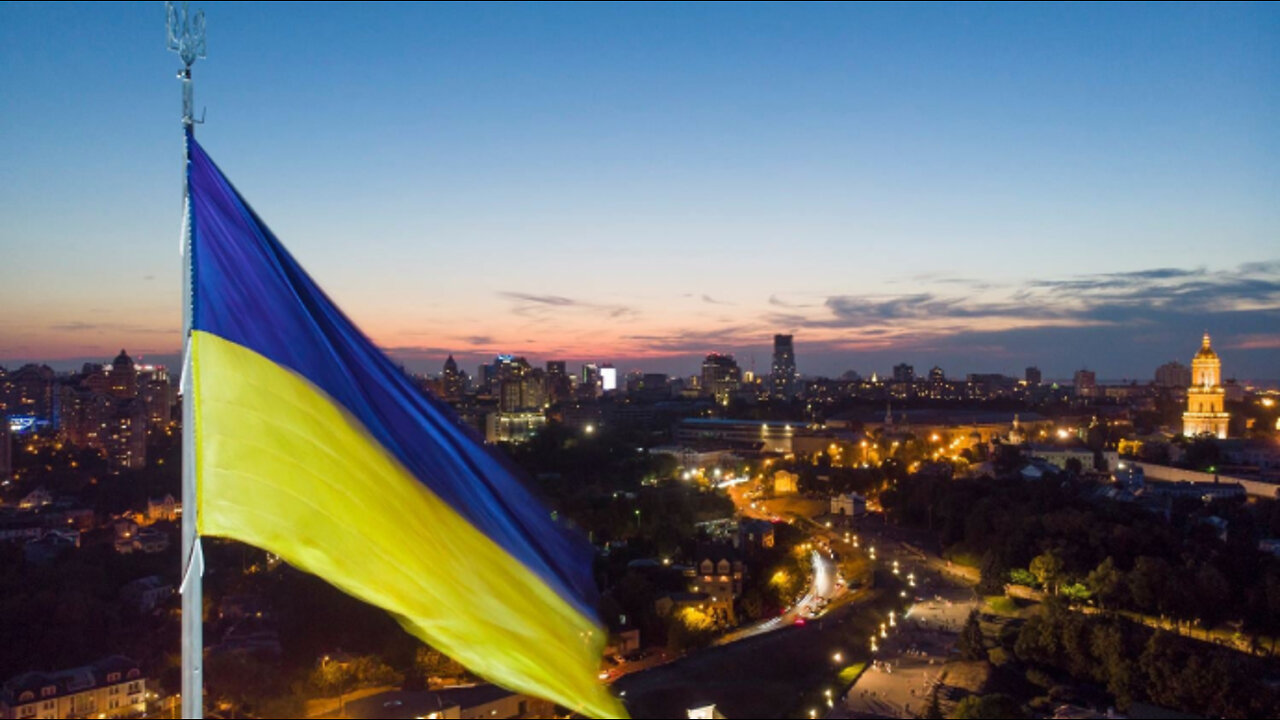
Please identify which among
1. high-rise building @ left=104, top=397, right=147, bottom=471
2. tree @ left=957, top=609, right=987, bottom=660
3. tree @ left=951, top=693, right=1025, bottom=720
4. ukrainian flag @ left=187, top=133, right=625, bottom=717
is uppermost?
ukrainian flag @ left=187, top=133, right=625, bottom=717

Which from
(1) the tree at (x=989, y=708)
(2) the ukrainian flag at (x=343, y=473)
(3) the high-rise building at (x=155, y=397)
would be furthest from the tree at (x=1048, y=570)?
(3) the high-rise building at (x=155, y=397)

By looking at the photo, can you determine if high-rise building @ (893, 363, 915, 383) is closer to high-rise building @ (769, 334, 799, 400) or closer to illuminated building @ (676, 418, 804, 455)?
high-rise building @ (769, 334, 799, 400)

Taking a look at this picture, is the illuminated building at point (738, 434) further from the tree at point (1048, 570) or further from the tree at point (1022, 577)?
the tree at point (1048, 570)

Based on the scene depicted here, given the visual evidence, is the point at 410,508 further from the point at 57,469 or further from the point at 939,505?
the point at 57,469

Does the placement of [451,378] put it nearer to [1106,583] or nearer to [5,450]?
[5,450]

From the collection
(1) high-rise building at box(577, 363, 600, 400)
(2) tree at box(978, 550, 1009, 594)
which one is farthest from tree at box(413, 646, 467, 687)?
(1) high-rise building at box(577, 363, 600, 400)

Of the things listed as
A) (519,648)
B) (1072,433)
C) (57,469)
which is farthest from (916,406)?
(519,648)

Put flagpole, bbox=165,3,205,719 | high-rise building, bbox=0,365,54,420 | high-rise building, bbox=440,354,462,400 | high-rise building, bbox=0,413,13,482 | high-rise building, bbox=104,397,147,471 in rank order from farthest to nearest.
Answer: high-rise building, bbox=440,354,462,400 < high-rise building, bbox=0,365,54,420 < high-rise building, bbox=104,397,147,471 < high-rise building, bbox=0,413,13,482 < flagpole, bbox=165,3,205,719
